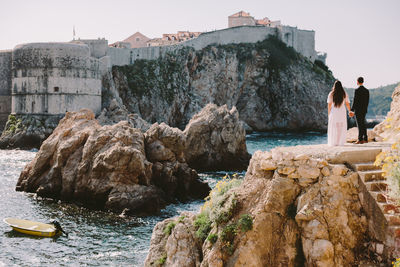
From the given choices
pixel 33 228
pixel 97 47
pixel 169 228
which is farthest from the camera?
pixel 97 47

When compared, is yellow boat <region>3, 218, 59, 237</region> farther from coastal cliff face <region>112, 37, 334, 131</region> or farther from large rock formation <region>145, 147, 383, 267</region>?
coastal cliff face <region>112, 37, 334, 131</region>

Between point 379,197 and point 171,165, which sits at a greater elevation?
point 379,197

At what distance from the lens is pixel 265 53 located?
263 feet

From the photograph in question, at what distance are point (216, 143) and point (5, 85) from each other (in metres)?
30.6

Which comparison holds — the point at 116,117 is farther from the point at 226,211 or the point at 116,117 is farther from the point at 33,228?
the point at 226,211

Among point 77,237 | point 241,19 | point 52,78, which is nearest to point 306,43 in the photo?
point 241,19

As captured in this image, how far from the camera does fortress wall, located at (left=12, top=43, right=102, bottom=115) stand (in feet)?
161

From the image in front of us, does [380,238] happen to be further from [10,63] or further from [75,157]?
[10,63]

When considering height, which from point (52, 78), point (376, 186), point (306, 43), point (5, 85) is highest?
point (306, 43)

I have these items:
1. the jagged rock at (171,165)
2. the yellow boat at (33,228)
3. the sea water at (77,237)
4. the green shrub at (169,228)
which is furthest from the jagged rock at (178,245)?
the jagged rock at (171,165)

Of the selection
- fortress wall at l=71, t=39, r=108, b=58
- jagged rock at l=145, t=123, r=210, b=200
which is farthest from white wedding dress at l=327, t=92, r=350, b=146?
fortress wall at l=71, t=39, r=108, b=58

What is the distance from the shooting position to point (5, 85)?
54.7 m

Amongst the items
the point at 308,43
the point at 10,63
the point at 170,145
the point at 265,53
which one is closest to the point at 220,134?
the point at 170,145

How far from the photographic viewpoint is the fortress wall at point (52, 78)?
49.2m
